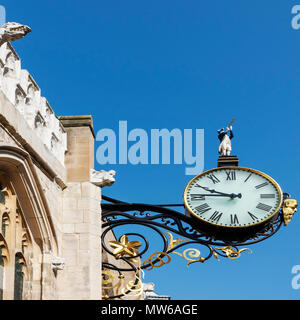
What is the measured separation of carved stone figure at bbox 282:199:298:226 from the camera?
16.2 meters

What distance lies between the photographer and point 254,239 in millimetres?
16234

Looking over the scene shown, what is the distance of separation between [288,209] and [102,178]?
10.0ft

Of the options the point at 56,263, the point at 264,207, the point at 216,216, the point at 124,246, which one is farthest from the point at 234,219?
the point at 56,263

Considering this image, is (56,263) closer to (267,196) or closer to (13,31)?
(13,31)

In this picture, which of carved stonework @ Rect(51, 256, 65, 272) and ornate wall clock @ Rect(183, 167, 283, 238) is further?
ornate wall clock @ Rect(183, 167, 283, 238)

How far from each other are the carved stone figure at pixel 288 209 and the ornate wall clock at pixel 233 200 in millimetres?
150

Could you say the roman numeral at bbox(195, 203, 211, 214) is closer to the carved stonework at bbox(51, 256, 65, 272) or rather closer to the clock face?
the clock face

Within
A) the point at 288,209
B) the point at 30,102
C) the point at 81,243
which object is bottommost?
the point at 81,243

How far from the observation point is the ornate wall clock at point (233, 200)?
53.0ft

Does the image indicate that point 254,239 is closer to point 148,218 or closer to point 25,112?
point 148,218

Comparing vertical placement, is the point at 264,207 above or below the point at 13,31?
below

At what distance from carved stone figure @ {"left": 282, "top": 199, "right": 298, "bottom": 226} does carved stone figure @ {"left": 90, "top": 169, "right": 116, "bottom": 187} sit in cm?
283

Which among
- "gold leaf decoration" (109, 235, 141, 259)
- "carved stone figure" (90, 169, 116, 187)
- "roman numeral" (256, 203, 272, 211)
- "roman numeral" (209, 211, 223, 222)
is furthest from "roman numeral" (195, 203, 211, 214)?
"carved stone figure" (90, 169, 116, 187)

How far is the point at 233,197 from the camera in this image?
16.4m
